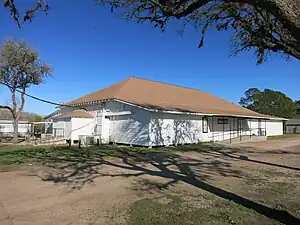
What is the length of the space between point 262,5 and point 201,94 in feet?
102

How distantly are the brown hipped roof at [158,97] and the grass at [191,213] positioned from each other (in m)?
14.9

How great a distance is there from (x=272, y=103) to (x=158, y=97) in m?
53.7

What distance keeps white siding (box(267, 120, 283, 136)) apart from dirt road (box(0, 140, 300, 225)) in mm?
30086

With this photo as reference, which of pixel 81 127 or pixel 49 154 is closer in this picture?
pixel 49 154

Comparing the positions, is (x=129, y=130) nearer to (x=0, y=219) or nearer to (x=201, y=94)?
(x=201, y=94)

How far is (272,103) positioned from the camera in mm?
70562

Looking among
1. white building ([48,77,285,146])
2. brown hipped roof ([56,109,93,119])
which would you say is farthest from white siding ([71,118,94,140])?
brown hipped roof ([56,109,93,119])

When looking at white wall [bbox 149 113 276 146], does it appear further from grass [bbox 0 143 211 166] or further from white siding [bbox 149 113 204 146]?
grass [bbox 0 143 211 166]

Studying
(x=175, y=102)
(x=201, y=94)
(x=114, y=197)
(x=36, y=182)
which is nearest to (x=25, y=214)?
(x=114, y=197)

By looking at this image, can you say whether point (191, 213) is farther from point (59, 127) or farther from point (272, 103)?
point (272, 103)

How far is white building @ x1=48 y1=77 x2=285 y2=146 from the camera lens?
2131 centimetres

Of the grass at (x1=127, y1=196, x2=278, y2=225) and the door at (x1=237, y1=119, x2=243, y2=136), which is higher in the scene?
the door at (x1=237, y1=119, x2=243, y2=136)

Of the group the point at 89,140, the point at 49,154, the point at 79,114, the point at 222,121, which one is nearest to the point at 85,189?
the point at 49,154

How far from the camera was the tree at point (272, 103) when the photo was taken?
68250mm
